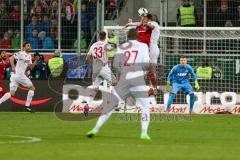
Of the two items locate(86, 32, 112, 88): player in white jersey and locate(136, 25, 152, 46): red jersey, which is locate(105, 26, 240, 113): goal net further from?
locate(136, 25, 152, 46): red jersey

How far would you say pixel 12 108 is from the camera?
29.9 meters

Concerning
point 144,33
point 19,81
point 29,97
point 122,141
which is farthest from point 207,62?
point 122,141

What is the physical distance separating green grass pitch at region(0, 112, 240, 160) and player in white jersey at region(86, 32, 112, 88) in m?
2.07

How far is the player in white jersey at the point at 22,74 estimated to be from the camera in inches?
1116

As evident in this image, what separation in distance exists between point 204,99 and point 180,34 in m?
2.53

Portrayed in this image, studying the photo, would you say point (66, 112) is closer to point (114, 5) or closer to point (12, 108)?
point (12, 108)

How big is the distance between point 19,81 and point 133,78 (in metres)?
12.6

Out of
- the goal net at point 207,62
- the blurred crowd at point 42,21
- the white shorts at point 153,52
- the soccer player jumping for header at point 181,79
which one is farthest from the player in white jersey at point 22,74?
the white shorts at point 153,52

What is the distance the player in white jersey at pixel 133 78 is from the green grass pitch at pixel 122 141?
0.49 m

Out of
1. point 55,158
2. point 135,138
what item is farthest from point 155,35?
point 55,158

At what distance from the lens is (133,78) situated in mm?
16469

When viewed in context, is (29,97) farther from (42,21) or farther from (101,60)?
(42,21)

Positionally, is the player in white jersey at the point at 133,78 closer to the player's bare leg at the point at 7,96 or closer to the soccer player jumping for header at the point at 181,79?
the soccer player jumping for header at the point at 181,79

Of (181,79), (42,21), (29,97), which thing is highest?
(42,21)
